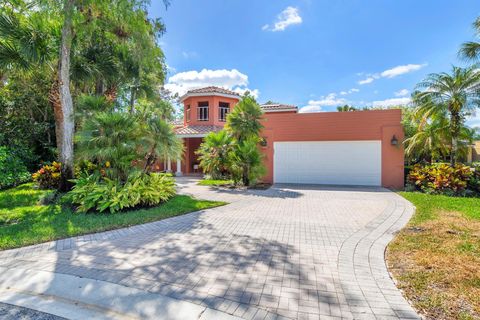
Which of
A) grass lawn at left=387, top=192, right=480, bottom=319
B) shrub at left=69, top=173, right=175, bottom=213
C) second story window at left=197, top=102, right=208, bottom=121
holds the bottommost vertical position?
grass lawn at left=387, top=192, right=480, bottom=319

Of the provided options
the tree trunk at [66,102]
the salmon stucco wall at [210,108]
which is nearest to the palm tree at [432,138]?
the salmon stucco wall at [210,108]

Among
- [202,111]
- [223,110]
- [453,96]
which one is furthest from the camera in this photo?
[223,110]

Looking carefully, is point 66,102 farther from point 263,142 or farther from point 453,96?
point 453,96

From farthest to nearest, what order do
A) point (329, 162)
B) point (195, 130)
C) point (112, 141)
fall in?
point (195, 130) → point (329, 162) → point (112, 141)

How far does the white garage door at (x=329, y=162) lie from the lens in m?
13.4

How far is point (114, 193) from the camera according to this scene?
720 centimetres

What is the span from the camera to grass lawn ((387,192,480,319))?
9.32 feet

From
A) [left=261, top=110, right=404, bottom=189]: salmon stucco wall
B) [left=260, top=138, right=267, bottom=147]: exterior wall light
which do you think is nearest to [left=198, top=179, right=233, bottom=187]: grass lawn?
[left=261, top=110, right=404, bottom=189]: salmon stucco wall

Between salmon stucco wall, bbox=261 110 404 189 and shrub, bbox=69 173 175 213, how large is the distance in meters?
7.88

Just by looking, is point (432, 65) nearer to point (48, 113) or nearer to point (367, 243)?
point (367, 243)

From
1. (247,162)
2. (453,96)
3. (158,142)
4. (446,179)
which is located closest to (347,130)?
(453,96)

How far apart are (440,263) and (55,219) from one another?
27.9 ft

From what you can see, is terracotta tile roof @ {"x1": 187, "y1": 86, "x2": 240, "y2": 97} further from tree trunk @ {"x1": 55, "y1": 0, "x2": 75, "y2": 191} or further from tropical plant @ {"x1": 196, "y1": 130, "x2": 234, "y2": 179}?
tree trunk @ {"x1": 55, "y1": 0, "x2": 75, "y2": 191}

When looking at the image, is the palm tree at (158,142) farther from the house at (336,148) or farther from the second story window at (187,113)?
the second story window at (187,113)
